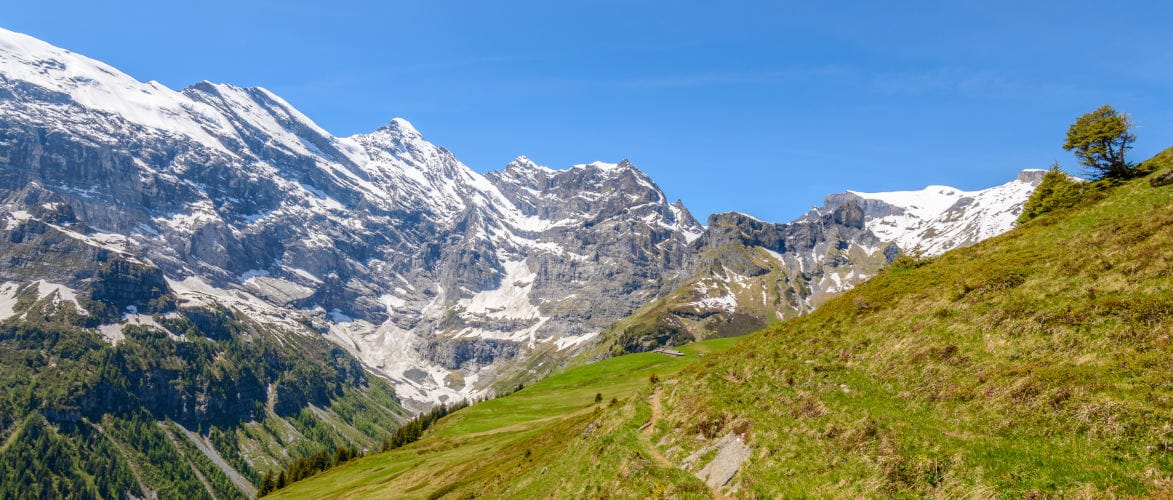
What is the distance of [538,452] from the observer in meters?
58.4

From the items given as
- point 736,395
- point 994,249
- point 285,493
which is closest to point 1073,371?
point 736,395

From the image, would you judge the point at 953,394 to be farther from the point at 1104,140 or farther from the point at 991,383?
the point at 1104,140

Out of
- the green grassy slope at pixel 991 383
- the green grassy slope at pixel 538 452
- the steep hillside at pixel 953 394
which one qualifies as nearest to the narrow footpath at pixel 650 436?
the steep hillside at pixel 953 394

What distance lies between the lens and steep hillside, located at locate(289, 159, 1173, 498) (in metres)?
19.5

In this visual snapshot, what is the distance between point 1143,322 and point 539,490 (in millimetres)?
33884

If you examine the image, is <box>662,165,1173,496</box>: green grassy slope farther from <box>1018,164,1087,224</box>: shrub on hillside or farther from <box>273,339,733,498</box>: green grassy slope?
<box>1018,164,1087,224</box>: shrub on hillside

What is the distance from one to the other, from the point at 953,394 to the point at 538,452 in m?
40.8

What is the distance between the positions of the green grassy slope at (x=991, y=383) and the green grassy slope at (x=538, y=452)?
4.18m

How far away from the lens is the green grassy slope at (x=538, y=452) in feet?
116

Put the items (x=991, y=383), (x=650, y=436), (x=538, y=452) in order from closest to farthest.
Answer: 1. (x=991, y=383)
2. (x=650, y=436)
3. (x=538, y=452)

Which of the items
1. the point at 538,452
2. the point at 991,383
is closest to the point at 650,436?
the point at 991,383

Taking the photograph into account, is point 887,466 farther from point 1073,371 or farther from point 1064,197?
point 1064,197

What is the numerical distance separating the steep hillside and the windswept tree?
673cm

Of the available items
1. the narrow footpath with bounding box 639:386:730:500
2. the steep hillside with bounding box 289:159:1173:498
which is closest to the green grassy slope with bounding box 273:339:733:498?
the steep hillside with bounding box 289:159:1173:498
